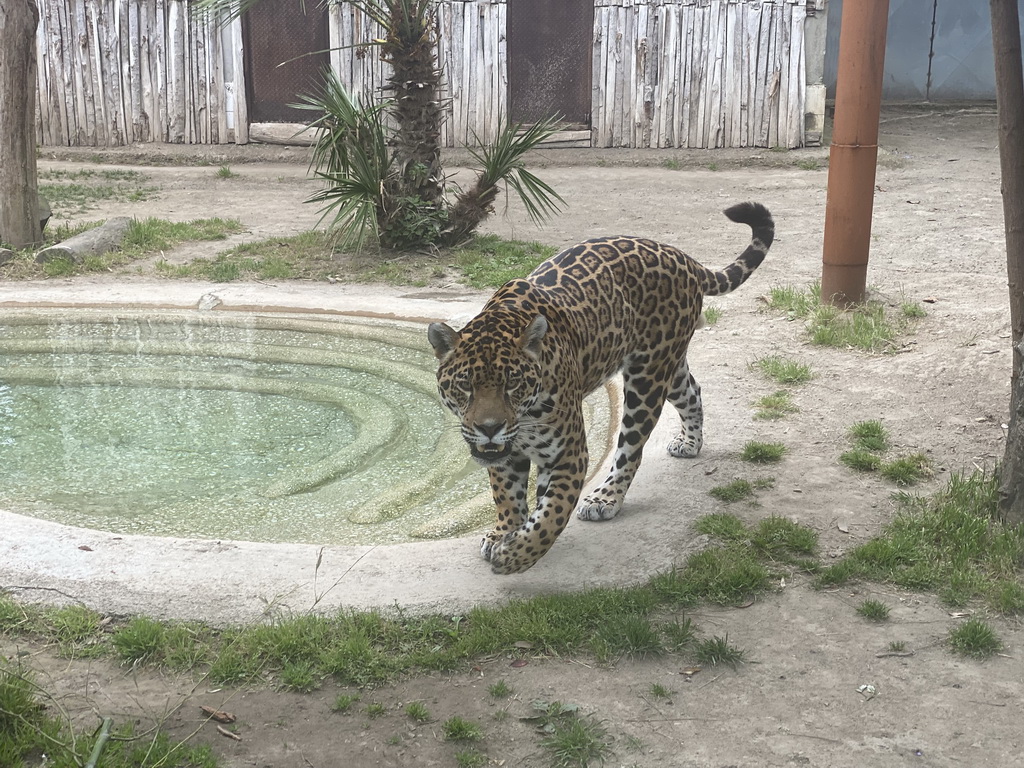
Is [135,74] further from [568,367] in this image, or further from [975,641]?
[975,641]

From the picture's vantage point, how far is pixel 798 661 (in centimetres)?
418

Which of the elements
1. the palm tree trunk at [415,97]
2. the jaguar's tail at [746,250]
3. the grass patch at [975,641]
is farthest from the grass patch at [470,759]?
the palm tree trunk at [415,97]

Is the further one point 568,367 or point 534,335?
point 568,367

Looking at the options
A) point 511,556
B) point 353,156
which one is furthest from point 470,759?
point 353,156

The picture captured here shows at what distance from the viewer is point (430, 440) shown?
693 centimetres

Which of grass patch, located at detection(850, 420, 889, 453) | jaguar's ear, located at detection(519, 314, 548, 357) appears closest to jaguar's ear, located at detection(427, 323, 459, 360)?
jaguar's ear, located at detection(519, 314, 548, 357)

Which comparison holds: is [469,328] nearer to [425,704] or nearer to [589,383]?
[589,383]

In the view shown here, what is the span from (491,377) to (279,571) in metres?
1.32

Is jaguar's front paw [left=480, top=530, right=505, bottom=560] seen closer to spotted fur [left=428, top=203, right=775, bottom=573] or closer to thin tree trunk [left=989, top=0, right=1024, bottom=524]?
spotted fur [left=428, top=203, right=775, bottom=573]

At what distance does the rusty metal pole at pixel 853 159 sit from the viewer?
8.50 meters

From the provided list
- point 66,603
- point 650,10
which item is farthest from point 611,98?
point 66,603

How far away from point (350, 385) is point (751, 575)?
400cm

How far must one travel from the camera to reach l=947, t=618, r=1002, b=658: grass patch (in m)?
4.17

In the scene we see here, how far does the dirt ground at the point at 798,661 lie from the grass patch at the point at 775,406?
105 mm
